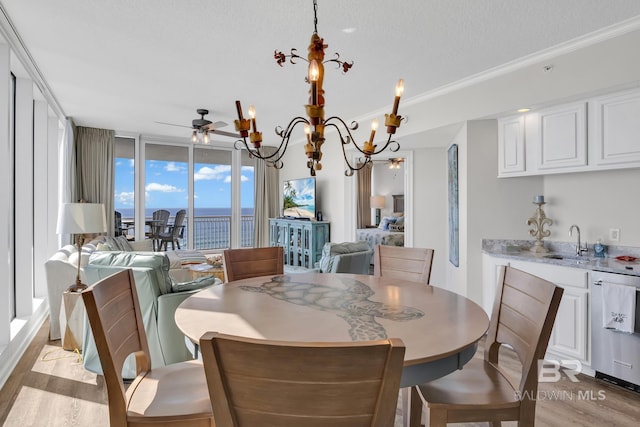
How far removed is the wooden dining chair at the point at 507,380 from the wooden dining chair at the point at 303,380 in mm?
730

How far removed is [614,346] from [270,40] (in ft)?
10.8

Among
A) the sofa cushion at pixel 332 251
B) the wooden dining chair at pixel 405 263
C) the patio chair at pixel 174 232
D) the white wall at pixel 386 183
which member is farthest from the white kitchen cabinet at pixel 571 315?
the white wall at pixel 386 183

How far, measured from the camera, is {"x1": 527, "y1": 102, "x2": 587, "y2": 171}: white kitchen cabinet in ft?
9.34

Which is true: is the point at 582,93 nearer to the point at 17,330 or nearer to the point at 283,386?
the point at 283,386

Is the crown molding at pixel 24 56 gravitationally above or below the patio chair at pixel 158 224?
above

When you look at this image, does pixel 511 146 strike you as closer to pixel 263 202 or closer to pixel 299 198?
pixel 299 198

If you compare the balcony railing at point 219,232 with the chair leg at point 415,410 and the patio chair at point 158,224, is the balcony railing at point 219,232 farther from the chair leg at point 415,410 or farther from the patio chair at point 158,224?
the chair leg at point 415,410

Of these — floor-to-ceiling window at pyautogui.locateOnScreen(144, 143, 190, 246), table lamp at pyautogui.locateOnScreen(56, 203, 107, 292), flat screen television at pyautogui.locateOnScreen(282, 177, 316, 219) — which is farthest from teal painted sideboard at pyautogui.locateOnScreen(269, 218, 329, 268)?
table lamp at pyautogui.locateOnScreen(56, 203, 107, 292)

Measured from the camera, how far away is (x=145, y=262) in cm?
247

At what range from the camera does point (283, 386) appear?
788 mm

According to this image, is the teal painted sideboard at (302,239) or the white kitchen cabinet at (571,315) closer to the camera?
Answer: the white kitchen cabinet at (571,315)

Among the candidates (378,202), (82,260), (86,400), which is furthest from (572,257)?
(378,202)

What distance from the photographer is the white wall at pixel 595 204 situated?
9.37 feet

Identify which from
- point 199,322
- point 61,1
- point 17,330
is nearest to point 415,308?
point 199,322
